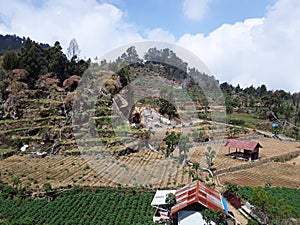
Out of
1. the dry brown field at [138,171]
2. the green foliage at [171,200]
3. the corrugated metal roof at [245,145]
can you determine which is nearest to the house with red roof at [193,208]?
the green foliage at [171,200]

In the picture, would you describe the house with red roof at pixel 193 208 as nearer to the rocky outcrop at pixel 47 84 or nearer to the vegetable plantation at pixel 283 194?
the vegetable plantation at pixel 283 194

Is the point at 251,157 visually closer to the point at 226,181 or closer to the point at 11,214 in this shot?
the point at 226,181

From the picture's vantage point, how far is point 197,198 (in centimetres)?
1047

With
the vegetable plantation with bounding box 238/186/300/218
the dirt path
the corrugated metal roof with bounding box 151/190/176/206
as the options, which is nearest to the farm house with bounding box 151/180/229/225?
the corrugated metal roof with bounding box 151/190/176/206

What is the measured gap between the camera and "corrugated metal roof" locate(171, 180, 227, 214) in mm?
10430

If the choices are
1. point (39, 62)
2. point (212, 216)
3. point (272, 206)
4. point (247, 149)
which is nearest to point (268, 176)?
point (247, 149)

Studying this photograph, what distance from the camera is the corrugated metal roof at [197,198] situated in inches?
411

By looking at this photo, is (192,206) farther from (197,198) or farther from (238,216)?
(238,216)

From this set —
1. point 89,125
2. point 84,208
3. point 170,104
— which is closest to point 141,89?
point 170,104

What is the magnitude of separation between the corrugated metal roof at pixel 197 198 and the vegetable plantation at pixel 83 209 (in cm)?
150

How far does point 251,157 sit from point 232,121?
703 inches

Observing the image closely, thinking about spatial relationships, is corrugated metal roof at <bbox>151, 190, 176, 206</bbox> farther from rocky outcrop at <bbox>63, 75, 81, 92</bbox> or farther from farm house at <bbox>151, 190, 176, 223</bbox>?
rocky outcrop at <bbox>63, 75, 81, 92</bbox>

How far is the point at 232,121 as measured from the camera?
4134 centimetres

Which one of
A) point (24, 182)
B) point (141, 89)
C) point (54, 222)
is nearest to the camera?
point (54, 222)
